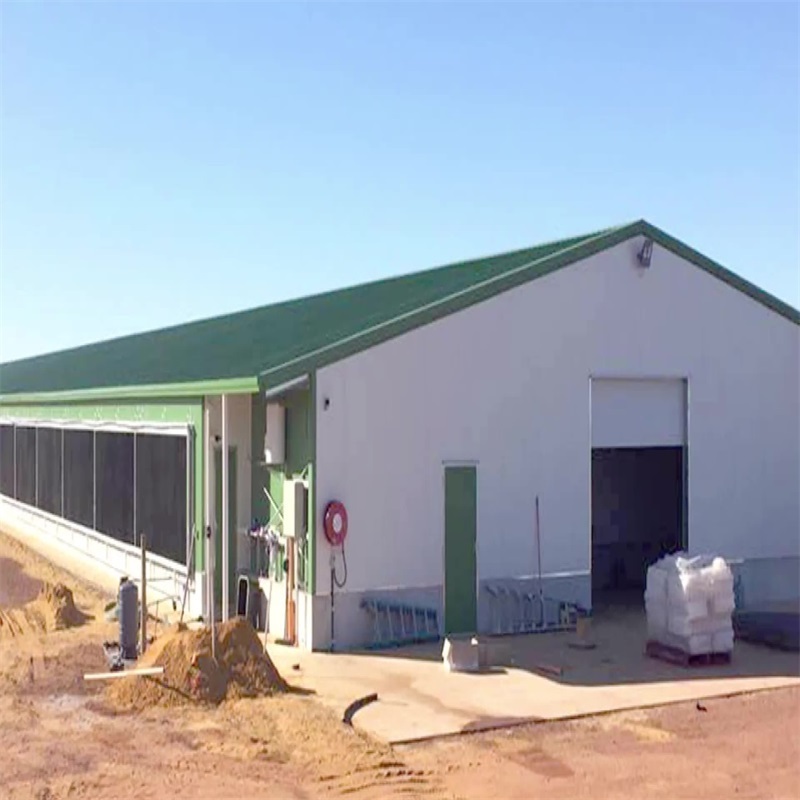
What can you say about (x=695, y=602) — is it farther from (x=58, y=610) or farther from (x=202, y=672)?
(x=58, y=610)

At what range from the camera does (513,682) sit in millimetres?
11516

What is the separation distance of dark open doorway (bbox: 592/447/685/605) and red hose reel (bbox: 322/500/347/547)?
604 centimetres

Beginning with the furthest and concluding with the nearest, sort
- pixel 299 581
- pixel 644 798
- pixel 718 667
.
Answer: pixel 299 581 < pixel 718 667 < pixel 644 798

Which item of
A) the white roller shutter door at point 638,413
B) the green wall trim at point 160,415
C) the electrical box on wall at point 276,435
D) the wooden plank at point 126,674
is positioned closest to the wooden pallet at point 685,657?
the white roller shutter door at point 638,413

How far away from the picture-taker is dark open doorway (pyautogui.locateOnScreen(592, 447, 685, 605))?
1784cm

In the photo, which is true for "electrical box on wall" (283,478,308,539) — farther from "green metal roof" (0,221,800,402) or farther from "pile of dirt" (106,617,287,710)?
"pile of dirt" (106,617,287,710)

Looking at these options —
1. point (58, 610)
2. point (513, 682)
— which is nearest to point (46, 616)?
point (58, 610)

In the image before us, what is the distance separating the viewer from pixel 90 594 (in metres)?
17.1

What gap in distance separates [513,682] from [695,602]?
219cm

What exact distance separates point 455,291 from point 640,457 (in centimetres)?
539

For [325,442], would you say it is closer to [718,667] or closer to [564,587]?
[564,587]

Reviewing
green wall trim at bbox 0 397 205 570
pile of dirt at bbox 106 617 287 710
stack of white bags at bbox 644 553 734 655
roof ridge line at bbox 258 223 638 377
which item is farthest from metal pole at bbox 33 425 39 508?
stack of white bags at bbox 644 553 734 655

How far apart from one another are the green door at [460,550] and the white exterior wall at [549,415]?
13cm

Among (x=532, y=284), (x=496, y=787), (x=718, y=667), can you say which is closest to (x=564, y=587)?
(x=718, y=667)
